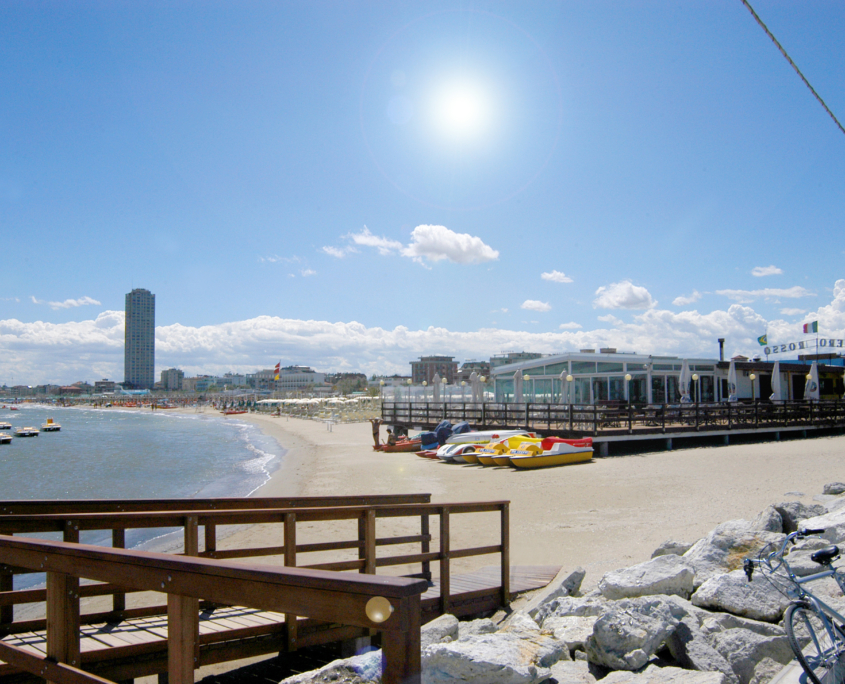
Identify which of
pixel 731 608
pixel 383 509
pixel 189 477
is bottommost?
pixel 189 477

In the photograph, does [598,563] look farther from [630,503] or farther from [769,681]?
[630,503]

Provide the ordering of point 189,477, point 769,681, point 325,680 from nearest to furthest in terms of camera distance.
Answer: point 325,680 → point 769,681 → point 189,477

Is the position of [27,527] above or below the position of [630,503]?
above

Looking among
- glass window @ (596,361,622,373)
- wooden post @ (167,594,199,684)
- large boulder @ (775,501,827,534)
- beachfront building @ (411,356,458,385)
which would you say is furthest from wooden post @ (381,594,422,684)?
beachfront building @ (411,356,458,385)

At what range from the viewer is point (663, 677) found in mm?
3703

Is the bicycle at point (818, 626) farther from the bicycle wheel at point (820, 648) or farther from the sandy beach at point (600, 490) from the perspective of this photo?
the sandy beach at point (600, 490)

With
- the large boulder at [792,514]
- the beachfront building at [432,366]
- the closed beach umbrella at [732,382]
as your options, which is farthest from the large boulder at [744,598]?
the beachfront building at [432,366]

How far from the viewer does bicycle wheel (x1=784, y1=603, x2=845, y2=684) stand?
11.0 ft

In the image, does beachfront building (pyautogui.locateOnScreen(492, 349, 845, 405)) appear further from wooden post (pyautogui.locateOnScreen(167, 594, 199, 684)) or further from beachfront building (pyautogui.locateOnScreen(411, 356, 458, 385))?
beachfront building (pyautogui.locateOnScreen(411, 356, 458, 385))

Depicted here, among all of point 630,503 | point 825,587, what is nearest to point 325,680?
point 825,587

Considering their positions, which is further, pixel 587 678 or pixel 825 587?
pixel 825 587

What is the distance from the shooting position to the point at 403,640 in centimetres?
158

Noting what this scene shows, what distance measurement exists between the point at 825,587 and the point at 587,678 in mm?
2362

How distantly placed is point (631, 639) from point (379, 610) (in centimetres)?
323
